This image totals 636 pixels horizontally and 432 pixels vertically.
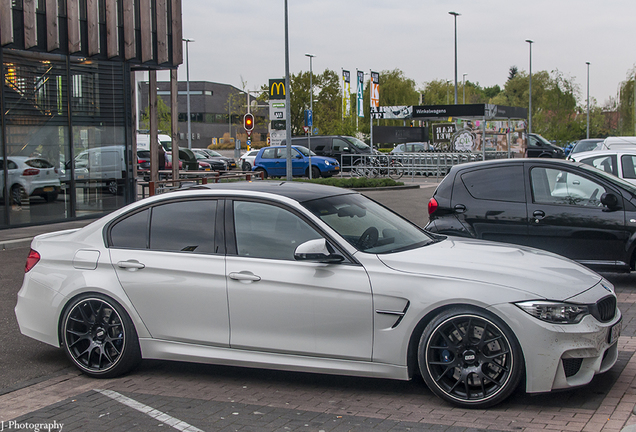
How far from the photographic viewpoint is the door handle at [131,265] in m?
5.18

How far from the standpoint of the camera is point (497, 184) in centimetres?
835

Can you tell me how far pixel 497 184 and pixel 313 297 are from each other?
14.5ft

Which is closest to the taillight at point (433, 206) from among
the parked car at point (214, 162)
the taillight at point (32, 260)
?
the taillight at point (32, 260)

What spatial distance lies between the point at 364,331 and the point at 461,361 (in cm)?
66

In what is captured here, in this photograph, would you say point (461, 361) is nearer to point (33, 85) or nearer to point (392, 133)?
point (33, 85)

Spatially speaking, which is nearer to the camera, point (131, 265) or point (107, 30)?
point (131, 265)

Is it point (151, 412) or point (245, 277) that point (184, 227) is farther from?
point (151, 412)

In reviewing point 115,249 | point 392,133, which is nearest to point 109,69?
point 115,249

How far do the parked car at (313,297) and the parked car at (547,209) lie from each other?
2865mm

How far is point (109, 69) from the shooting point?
55.4 ft

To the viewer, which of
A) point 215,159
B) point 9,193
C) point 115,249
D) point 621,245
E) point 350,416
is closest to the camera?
point 350,416

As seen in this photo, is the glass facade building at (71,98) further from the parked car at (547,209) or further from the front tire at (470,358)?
the front tire at (470,358)

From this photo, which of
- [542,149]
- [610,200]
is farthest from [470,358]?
[542,149]

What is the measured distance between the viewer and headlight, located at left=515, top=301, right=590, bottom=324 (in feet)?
13.8
